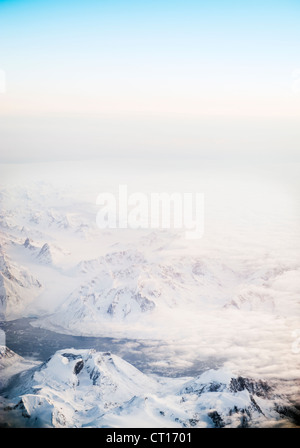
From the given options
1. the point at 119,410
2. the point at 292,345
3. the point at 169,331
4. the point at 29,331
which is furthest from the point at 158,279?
the point at 119,410

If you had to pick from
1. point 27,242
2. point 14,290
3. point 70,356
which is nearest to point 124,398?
point 70,356

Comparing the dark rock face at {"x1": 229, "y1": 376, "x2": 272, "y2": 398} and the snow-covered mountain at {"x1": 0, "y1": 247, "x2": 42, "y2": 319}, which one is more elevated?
the snow-covered mountain at {"x1": 0, "y1": 247, "x2": 42, "y2": 319}

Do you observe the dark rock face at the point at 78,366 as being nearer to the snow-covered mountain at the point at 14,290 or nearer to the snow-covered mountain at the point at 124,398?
the snow-covered mountain at the point at 124,398

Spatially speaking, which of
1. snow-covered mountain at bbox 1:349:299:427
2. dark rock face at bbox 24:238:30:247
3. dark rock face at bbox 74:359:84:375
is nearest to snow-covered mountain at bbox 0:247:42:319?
dark rock face at bbox 24:238:30:247

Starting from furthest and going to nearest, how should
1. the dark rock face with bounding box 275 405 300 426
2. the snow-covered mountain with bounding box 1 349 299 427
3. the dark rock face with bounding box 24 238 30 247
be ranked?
the dark rock face with bounding box 24 238 30 247, the dark rock face with bounding box 275 405 300 426, the snow-covered mountain with bounding box 1 349 299 427

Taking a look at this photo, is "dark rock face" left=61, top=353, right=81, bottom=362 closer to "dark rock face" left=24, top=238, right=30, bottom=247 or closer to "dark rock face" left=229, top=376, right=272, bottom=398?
"dark rock face" left=229, top=376, right=272, bottom=398

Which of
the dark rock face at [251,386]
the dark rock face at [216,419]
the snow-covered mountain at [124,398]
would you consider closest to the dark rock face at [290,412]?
the snow-covered mountain at [124,398]
